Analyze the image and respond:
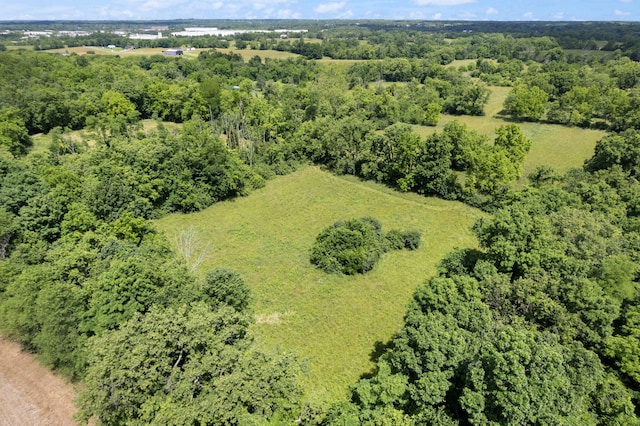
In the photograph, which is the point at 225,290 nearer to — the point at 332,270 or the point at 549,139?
the point at 332,270

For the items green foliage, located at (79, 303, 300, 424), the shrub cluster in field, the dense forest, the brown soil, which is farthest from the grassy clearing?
the brown soil

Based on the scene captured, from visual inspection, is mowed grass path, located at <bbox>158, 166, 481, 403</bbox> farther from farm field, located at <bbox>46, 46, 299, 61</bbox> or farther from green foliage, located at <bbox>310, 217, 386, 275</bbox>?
farm field, located at <bbox>46, 46, 299, 61</bbox>

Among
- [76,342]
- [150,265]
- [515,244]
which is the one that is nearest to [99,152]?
[150,265]

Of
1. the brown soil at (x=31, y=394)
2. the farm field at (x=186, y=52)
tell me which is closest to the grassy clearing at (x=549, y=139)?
the brown soil at (x=31, y=394)

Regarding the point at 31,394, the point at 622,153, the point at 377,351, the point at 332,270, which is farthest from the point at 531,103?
the point at 31,394

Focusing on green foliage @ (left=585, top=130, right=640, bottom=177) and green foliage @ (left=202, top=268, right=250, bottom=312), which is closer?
green foliage @ (left=202, top=268, right=250, bottom=312)

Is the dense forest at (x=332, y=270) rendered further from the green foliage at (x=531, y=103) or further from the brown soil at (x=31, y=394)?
the green foliage at (x=531, y=103)
